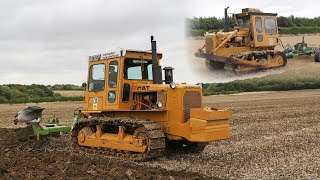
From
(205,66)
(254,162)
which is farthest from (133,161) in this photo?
(205,66)

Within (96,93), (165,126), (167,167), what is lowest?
(167,167)

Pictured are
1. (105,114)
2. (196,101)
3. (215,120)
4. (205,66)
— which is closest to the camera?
(205,66)

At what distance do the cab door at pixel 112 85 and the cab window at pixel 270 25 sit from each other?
174 inches

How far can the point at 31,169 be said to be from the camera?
11062 mm

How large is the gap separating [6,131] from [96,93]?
5343 mm

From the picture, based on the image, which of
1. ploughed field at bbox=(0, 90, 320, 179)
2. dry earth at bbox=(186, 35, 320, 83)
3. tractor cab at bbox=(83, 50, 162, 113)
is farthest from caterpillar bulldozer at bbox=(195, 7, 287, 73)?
tractor cab at bbox=(83, 50, 162, 113)

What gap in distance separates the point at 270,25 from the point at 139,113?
441cm

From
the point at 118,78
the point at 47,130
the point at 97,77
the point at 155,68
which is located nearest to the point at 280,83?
the point at 155,68

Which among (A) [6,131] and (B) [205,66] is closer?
(B) [205,66]

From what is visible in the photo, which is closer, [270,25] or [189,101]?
[270,25]

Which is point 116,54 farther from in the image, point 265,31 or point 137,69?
point 265,31

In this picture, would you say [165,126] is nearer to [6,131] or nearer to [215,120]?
Result: [215,120]

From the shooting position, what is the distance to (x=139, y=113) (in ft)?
43.9

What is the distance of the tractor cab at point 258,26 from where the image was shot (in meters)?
11.1
